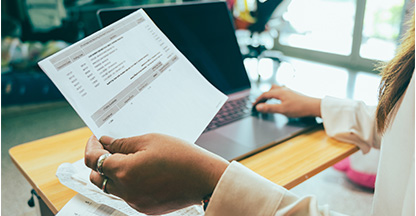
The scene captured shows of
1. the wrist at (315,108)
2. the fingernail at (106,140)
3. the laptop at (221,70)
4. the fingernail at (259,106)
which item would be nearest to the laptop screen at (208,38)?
the laptop at (221,70)

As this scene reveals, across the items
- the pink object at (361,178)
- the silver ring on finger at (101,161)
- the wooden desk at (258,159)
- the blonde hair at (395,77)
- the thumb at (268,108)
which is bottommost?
the pink object at (361,178)

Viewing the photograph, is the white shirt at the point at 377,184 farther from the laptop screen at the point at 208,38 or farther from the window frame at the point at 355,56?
the window frame at the point at 355,56

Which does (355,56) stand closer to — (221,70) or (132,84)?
(221,70)

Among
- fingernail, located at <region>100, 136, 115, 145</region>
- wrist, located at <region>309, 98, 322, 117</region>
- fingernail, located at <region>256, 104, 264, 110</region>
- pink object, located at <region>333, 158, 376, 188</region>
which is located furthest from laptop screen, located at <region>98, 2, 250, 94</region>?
pink object, located at <region>333, 158, 376, 188</region>

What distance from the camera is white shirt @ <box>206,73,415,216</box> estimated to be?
50cm

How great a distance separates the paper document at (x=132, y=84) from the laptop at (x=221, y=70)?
0.14 meters

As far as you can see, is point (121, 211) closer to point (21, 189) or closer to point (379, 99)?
point (379, 99)

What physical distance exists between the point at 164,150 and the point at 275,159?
1.03 feet

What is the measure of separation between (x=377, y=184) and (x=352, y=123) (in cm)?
18

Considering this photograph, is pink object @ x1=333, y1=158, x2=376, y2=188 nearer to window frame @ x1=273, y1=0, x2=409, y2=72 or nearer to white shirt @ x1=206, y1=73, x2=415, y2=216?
white shirt @ x1=206, y1=73, x2=415, y2=216

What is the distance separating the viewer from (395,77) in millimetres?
603

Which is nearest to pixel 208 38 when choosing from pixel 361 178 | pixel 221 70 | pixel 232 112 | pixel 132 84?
pixel 221 70

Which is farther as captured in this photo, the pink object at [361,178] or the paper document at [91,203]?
the pink object at [361,178]

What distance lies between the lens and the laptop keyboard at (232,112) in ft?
2.87
